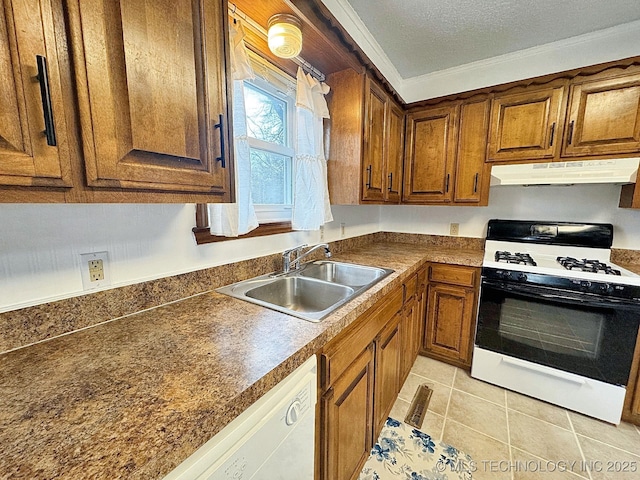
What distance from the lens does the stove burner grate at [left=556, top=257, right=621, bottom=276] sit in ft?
5.27

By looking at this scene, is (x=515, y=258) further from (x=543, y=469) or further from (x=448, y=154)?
(x=543, y=469)

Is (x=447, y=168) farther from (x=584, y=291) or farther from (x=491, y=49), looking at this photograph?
(x=584, y=291)

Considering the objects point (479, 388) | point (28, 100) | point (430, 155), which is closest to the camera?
point (28, 100)

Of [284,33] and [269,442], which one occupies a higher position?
[284,33]

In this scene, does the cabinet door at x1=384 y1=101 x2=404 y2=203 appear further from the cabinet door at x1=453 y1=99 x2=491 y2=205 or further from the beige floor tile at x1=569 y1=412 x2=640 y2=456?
the beige floor tile at x1=569 y1=412 x2=640 y2=456

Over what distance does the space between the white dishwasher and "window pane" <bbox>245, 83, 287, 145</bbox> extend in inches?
48.3

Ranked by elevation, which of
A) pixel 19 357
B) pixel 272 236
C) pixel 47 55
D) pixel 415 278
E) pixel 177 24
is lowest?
pixel 415 278

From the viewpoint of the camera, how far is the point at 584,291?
1546mm

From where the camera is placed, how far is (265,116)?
1524 mm

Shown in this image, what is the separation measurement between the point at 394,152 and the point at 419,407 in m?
1.89

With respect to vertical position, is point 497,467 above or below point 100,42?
below

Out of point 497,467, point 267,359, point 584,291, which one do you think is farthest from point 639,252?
point 267,359

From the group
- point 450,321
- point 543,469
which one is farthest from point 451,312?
point 543,469

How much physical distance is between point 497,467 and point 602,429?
→ 0.80 m
